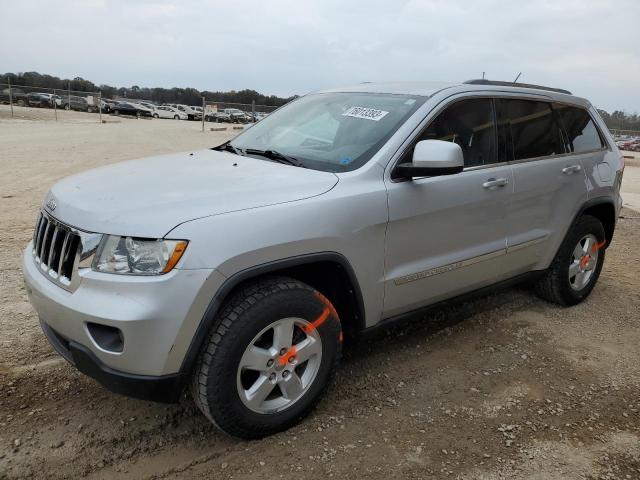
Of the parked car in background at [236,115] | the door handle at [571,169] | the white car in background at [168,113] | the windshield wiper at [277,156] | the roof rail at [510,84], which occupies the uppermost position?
the roof rail at [510,84]

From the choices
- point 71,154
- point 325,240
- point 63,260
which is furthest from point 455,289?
point 71,154

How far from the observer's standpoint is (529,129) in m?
3.93

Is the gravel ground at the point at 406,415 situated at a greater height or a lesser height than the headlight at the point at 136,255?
lesser

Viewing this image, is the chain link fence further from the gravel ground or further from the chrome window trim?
the chrome window trim

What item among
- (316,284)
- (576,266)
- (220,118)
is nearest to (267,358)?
(316,284)

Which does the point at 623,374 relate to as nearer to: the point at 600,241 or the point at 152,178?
the point at 600,241

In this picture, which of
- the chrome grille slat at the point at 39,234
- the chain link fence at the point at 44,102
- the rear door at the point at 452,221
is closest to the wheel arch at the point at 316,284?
the rear door at the point at 452,221

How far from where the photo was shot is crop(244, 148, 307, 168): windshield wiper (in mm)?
3137

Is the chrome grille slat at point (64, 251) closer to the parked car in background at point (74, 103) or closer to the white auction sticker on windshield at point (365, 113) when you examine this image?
the white auction sticker on windshield at point (365, 113)

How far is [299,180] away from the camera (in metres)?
2.79

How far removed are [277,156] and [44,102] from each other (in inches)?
1682

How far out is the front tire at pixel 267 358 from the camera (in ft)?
7.89

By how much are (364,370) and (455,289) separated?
77 centimetres

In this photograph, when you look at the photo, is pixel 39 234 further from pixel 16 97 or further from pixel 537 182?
pixel 16 97
